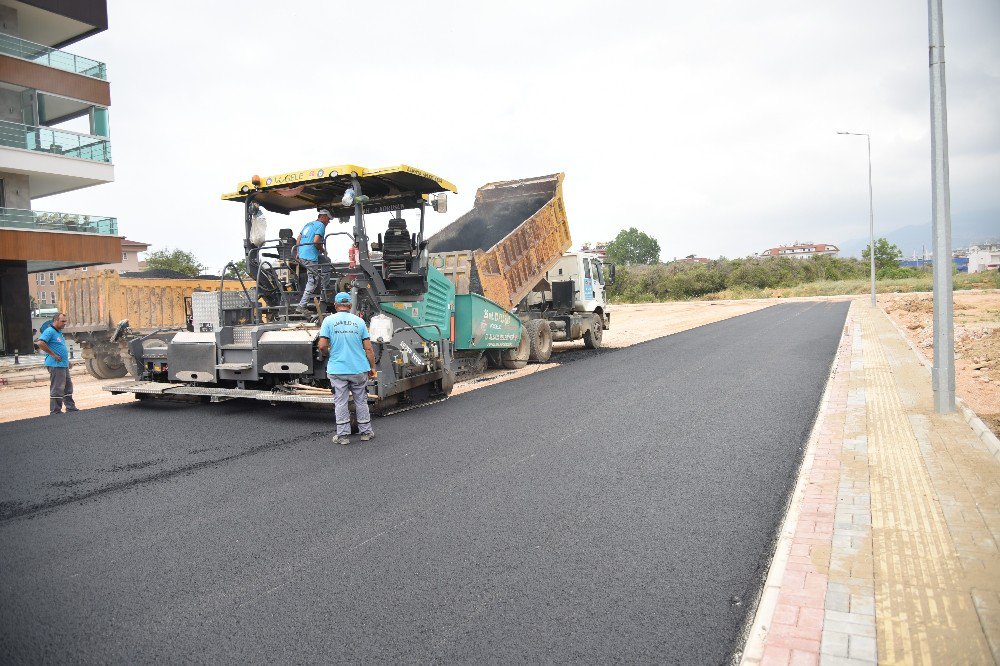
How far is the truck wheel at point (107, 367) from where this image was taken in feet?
42.5

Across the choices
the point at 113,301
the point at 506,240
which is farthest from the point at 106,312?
the point at 506,240

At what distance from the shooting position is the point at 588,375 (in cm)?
1124

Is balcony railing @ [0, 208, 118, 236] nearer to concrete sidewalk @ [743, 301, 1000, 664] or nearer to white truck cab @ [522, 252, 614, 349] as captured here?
white truck cab @ [522, 252, 614, 349]

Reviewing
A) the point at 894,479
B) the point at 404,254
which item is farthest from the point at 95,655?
the point at 404,254

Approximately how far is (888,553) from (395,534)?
2715mm

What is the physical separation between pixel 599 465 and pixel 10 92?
24335 mm

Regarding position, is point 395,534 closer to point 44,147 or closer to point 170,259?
point 44,147

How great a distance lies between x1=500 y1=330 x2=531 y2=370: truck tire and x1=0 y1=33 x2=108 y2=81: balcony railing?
63.1 feet

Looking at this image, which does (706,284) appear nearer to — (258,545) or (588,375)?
(588,375)

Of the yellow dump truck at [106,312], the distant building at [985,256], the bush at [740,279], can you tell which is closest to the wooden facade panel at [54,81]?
the yellow dump truck at [106,312]

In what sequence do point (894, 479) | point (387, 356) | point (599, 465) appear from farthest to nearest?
1. point (387, 356)
2. point (599, 465)
3. point (894, 479)

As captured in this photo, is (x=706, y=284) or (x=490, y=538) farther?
(x=706, y=284)

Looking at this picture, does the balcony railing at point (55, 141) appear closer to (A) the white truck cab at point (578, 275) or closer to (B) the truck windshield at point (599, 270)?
(A) the white truck cab at point (578, 275)

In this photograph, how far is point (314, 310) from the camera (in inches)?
325
